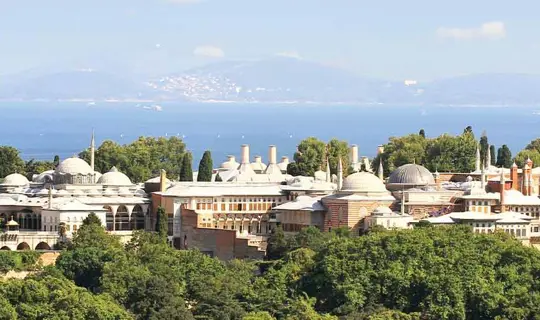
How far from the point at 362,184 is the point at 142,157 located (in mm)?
22403

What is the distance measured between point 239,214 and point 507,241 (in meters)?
14.5

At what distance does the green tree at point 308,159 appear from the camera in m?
82.9

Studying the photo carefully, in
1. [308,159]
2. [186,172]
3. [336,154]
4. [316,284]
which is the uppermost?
[336,154]

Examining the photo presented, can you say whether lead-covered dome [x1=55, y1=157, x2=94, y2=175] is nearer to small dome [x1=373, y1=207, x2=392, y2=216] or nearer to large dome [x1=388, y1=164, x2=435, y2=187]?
large dome [x1=388, y1=164, x2=435, y2=187]

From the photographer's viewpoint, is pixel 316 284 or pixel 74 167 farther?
pixel 74 167

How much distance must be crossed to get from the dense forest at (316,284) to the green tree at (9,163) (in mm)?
25627

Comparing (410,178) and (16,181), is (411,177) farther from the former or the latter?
(16,181)

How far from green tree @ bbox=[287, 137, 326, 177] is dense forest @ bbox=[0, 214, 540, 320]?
975 inches

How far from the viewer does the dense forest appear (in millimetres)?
49969

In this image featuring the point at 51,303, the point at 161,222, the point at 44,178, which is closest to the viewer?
the point at 51,303

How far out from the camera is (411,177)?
227 feet

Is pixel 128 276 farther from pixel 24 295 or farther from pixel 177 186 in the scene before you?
pixel 177 186

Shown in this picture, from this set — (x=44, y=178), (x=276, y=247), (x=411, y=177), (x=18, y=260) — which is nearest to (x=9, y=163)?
(x=44, y=178)

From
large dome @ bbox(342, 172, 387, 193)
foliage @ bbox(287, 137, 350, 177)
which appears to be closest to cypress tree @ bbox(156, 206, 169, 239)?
large dome @ bbox(342, 172, 387, 193)
